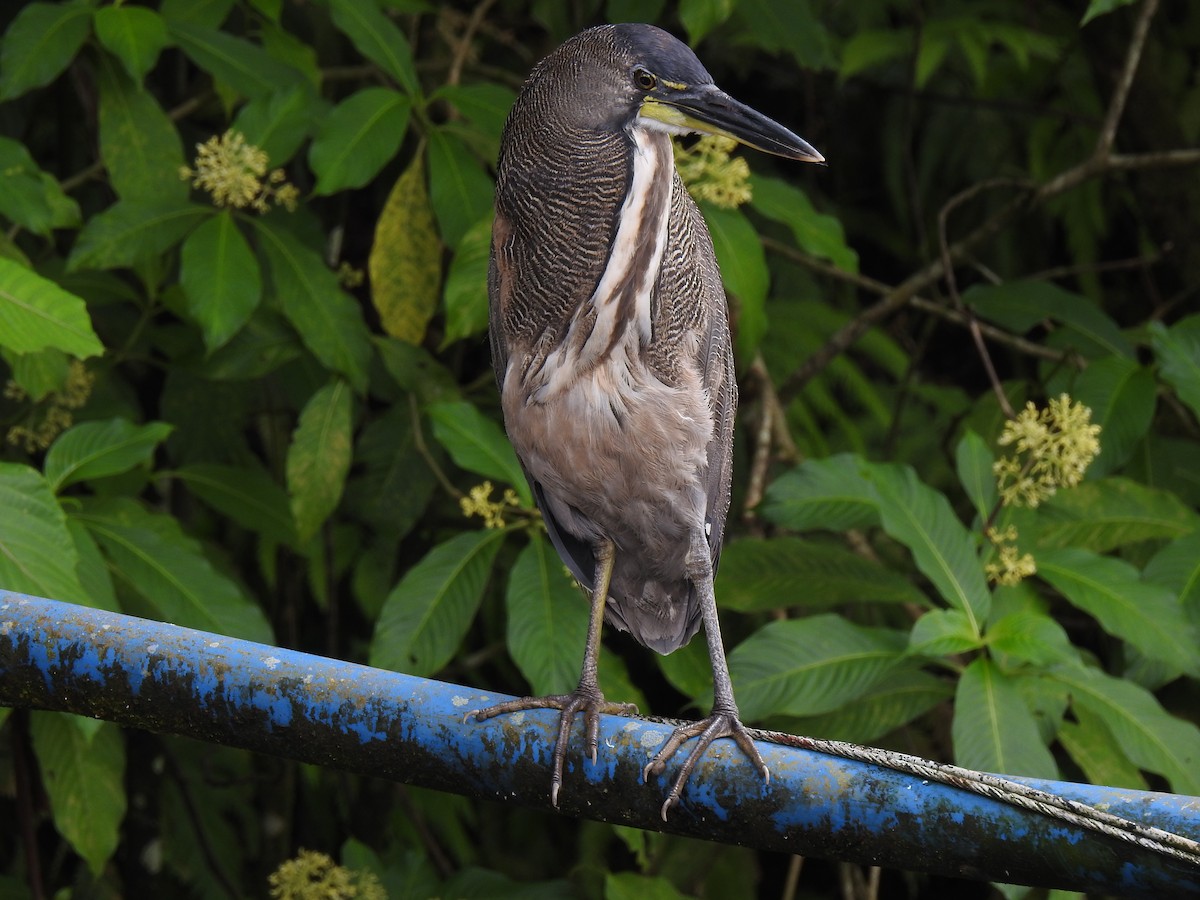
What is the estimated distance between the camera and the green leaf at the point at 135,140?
9.27 ft

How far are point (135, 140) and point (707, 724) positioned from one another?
5.80ft

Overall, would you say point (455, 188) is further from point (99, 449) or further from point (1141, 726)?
point (1141, 726)

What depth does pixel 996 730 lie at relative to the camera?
225 cm

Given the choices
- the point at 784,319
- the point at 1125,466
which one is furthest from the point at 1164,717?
the point at 784,319

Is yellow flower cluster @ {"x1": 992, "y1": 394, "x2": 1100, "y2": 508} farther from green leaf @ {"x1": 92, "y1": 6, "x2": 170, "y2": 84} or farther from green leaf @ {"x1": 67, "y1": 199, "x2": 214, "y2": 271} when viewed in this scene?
green leaf @ {"x1": 92, "y1": 6, "x2": 170, "y2": 84}

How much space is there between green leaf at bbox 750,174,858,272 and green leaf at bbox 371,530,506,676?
0.85m

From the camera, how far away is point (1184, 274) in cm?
393

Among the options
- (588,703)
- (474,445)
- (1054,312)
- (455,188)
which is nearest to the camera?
(588,703)

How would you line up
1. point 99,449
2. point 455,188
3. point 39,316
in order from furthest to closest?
point 455,188 → point 99,449 → point 39,316

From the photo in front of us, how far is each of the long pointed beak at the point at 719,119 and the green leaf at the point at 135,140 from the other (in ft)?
4.13

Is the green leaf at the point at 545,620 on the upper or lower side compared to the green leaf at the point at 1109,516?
lower

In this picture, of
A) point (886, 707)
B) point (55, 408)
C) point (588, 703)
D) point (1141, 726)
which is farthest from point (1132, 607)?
point (55, 408)

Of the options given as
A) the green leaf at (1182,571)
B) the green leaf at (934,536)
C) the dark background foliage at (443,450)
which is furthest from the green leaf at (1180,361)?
the green leaf at (934,536)

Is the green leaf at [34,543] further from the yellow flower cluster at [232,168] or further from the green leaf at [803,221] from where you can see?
the green leaf at [803,221]
